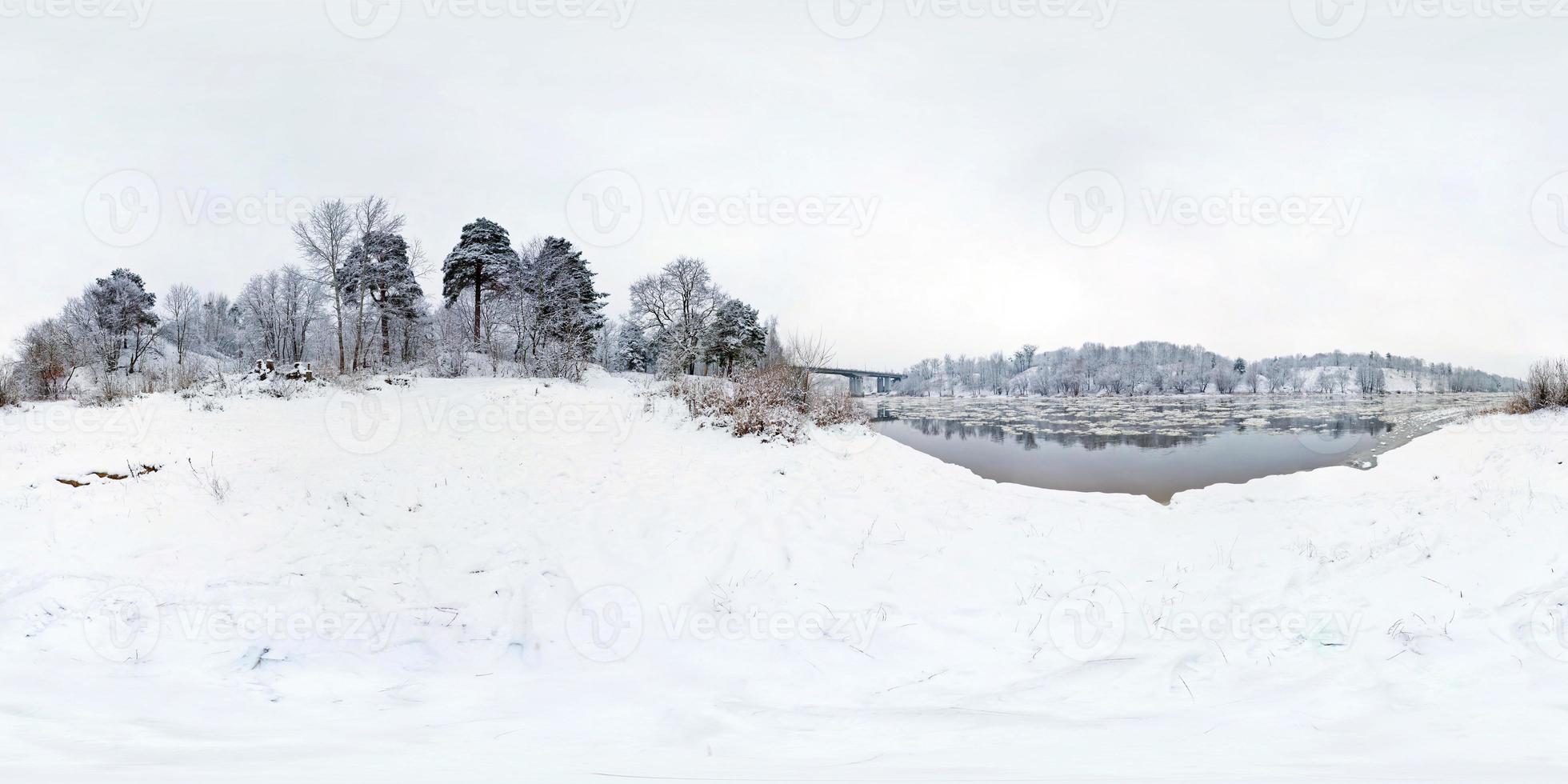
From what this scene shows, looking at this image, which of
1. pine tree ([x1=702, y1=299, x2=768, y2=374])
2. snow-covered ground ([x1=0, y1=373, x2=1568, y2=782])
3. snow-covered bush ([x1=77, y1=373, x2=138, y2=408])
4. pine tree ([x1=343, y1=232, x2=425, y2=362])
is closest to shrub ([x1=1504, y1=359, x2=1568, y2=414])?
snow-covered ground ([x1=0, y1=373, x2=1568, y2=782])

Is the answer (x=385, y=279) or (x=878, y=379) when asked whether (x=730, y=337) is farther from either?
(x=878, y=379)

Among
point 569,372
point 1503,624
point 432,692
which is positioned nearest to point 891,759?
point 432,692

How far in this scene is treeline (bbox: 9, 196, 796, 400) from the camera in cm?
2395

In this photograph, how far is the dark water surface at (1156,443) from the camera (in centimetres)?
1809

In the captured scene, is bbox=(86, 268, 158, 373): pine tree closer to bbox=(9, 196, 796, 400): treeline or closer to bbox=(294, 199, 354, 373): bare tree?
bbox=(9, 196, 796, 400): treeline

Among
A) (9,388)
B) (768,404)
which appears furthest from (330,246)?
(768,404)

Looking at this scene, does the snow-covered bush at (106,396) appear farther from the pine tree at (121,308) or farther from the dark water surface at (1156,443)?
the pine tree at (121,308)

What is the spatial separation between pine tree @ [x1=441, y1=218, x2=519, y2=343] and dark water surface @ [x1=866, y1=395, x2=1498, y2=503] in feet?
79.1

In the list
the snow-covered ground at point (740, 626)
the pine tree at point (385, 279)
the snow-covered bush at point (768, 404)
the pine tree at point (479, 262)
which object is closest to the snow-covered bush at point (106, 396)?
the snow-covered ground at point (740, 626)

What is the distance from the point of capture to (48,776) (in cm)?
253

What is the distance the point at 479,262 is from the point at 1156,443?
37014 mm

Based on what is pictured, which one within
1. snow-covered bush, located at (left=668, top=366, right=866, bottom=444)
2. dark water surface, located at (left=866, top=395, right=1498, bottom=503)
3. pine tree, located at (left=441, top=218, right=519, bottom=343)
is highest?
pine tree, located at (left=441, top=218, right=519, bottom=343)

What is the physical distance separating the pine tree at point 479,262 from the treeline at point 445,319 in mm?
66

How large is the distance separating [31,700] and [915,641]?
19.6 ft
